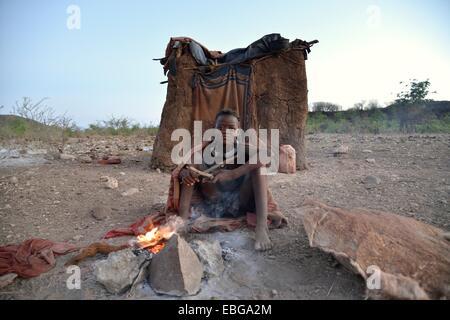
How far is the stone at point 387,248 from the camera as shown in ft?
4.48

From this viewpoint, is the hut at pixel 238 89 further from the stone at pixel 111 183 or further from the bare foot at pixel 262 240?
the bare foot at pixel 262 240

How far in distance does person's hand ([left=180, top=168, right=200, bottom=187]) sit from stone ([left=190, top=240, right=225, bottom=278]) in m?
0.50

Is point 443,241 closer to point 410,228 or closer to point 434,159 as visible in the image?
point 410,228

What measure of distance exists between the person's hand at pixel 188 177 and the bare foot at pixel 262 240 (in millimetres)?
578

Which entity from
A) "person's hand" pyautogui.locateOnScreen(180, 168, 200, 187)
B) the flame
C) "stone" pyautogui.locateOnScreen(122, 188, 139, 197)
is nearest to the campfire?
the flame

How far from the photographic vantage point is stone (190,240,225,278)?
5.61 feet

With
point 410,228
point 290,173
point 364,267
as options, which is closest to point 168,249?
point 364,267

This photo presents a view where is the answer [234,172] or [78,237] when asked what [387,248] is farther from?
[78,237]

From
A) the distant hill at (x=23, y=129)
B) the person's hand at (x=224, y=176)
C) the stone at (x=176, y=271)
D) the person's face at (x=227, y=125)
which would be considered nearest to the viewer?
the stone at (x=176, y=271)

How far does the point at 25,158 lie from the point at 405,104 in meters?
13.0

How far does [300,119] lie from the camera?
4594 millimetres

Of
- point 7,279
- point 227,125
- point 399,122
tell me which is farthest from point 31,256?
point 399,122

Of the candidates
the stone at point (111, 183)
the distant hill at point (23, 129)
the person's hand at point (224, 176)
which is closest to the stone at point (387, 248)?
the person's hand at point (224, 176)

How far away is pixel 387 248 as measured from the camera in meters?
1.58
